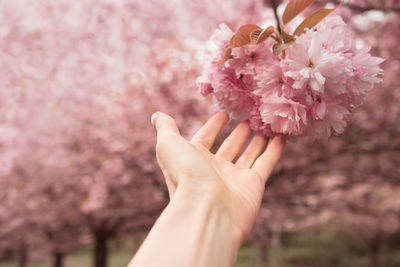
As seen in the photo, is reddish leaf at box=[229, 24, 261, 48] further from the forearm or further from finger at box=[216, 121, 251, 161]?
the forearm

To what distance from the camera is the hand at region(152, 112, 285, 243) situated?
1062 millimetres

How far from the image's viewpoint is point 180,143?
1164mm

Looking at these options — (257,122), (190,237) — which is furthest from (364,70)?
(190,237)

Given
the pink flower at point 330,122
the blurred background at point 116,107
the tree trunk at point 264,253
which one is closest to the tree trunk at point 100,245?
the blurred background at point 116,107

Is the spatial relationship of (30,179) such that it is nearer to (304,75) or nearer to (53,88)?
(53,88)

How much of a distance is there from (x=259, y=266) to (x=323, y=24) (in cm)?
1612

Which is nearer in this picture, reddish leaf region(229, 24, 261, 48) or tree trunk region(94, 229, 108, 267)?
reddish leaf region(229, 24, 261, 48)

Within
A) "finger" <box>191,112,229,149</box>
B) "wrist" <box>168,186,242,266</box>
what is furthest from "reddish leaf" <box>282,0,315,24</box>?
"wrist" <box>168,186,242,266</box>

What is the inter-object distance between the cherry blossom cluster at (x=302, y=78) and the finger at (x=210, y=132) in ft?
0.31

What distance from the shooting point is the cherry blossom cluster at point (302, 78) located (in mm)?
1104

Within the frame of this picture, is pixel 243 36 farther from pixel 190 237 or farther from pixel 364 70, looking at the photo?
pixel 190 237

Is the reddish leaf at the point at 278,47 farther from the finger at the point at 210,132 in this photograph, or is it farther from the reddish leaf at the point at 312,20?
the finger at the point at 210,132

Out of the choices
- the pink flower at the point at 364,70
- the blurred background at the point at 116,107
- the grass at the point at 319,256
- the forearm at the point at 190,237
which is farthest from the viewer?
the grass at the point at 319,256

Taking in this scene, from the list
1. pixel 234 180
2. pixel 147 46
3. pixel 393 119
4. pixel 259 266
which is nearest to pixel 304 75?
pixel 234 180
